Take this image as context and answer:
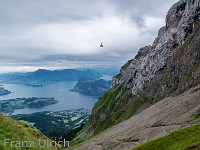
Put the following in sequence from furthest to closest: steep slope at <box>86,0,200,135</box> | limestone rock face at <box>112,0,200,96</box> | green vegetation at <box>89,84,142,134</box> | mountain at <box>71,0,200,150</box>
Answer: green vegetation at <box>89,84,142,134</box>, limestone rock face at <box>112,0,200,96</box>, steep slope at <box>86,0,200,135</box>, mountain at <box>71,0,200,150</box>

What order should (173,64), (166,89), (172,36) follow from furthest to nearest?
(172,36), (173,64), (166,89)

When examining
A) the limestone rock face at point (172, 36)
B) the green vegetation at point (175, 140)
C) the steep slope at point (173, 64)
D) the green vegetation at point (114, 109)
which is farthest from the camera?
the green vegetation at point (114, 109)

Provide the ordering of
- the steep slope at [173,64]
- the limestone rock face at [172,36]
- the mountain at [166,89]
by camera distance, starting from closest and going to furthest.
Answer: the mountain at [166,89]
the steep slope at [173,64]
the limestone rock face at [172,36]

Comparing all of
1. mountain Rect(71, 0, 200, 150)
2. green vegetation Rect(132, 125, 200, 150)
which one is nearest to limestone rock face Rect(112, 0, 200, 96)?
mountain Rect(71, 0, 200, 150)

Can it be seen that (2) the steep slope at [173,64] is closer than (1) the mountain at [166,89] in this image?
No

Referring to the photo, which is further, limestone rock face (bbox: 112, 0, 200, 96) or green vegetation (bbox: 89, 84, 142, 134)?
green vegetation (bbox: 89, 84, 142, 134)

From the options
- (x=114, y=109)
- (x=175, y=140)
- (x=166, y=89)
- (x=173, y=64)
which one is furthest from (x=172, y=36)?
(x=175, y=140)

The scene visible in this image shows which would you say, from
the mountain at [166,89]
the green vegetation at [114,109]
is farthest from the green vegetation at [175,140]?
the green vegetation at [114,109]

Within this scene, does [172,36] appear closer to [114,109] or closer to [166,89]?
[166,89]

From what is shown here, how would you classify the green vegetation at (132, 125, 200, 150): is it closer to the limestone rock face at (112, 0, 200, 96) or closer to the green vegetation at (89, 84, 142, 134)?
the limestone rock face at (112, 0, 200, 96)

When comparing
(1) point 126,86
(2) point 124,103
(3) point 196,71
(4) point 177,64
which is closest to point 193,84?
(3) point 196,71

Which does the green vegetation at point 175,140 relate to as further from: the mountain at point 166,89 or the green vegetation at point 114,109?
the green vegetation at point 114,109

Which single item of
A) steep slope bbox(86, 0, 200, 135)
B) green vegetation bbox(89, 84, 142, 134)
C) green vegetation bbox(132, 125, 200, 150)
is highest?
steep slope bbox(86, 0, 200, 135)
